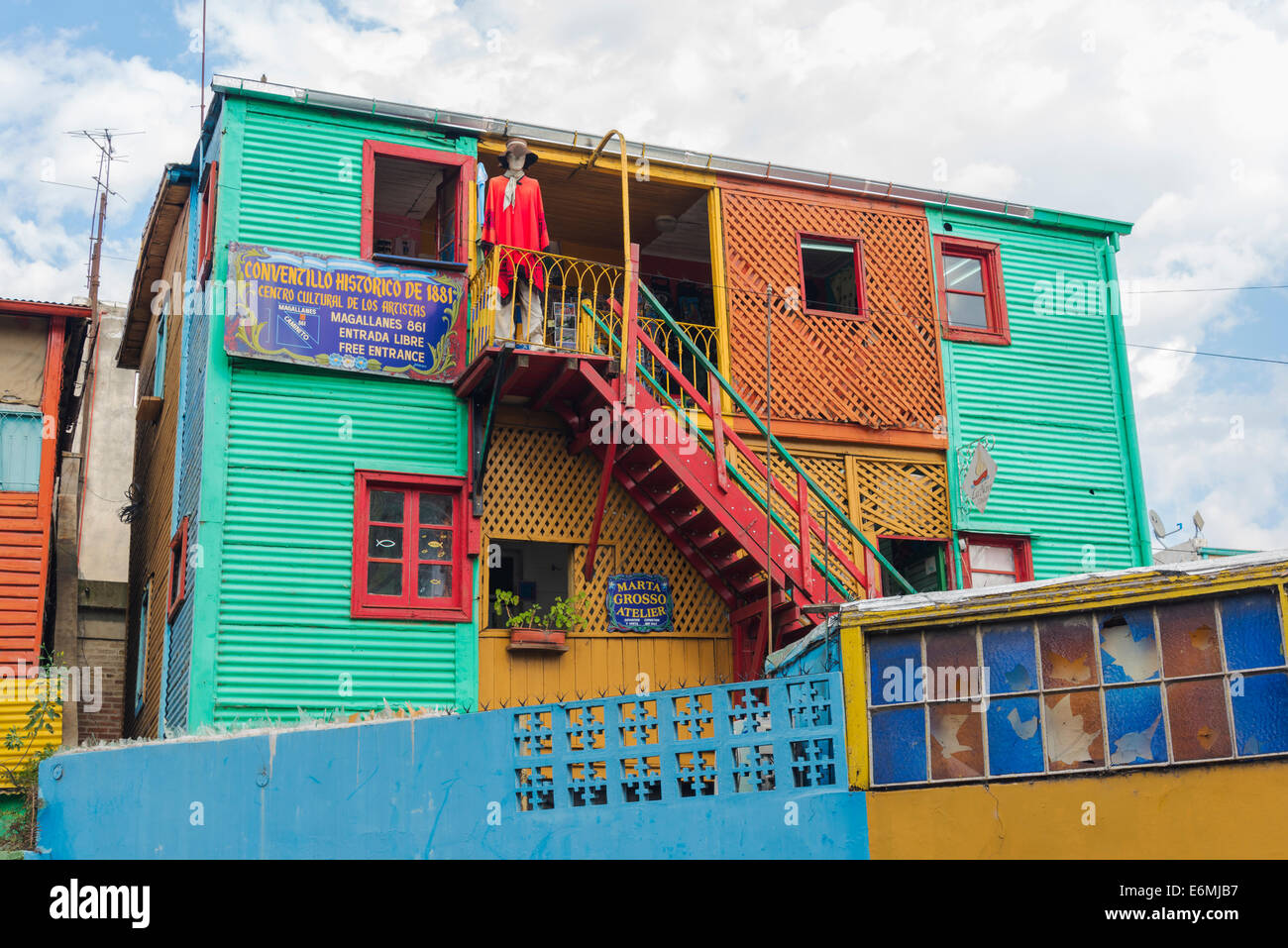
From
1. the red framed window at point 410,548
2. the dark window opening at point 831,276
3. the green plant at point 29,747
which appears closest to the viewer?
the green plant at point 29,747

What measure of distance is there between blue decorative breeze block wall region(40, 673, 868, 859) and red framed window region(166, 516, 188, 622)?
2942mm

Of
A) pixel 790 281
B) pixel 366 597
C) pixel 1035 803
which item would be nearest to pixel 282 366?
pixel 366 597

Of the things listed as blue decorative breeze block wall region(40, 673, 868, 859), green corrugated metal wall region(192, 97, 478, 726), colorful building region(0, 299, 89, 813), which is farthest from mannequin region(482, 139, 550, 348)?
colorful building region(0, 299, 89, 813)

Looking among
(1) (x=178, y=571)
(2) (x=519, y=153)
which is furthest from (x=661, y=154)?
(1) (x=178, y=571)

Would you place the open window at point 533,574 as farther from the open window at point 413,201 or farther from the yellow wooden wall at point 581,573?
the open window at point 413,201

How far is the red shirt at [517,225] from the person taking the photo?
46.3 feet

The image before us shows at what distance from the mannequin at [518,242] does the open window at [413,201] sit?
2.13 ft

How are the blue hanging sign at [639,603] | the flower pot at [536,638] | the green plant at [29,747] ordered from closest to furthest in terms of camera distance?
1. the green plant at [29,747]
2. the flower pot at [536,638]
3. the blue hanging sign at [639,603]

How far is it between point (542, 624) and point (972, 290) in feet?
23.6

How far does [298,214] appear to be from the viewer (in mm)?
14758

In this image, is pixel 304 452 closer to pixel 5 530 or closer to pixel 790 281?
pixel 5 530

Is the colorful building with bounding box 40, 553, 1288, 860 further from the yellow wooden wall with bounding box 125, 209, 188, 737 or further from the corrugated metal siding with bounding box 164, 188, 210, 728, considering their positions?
the yellow wooden wall with bounding box 125, 209, 188, 737

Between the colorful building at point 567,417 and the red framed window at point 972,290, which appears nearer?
the colorful building at point 567,417

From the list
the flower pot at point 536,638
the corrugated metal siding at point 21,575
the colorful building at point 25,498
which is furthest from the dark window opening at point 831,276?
the corrugated metal siding at point 21,575
